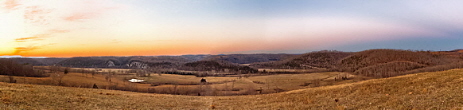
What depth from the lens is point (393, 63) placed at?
130750mm

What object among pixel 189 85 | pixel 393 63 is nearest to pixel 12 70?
pixel 189 85

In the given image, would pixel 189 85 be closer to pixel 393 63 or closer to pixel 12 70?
pixel 12 70

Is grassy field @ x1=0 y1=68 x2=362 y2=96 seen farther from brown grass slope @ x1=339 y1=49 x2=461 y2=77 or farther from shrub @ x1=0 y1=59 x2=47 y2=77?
brown grass slope @ x1=339 y1=49 x2=461 y2=77

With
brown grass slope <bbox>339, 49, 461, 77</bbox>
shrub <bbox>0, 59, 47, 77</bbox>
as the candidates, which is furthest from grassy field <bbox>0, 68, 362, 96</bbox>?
brown grass slope <bbox>339, 49, 461, 77</bbox>

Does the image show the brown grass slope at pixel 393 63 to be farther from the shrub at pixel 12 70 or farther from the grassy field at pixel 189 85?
the shrub at pixel 12 70

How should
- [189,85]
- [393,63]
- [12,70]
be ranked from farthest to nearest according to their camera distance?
1. [393,63]
2. [189,85]
3. [12,70]

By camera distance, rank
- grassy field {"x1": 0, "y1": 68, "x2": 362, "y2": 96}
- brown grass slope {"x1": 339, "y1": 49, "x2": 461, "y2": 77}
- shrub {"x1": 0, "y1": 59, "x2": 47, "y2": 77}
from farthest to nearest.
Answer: brown grass slope {"x1": 339, "y1": 49, "x2": 461, "y2": 77}, shrub {"x1": 0, "y1": 59, "x2": 47, "y2": 77}, grassy field {"x1": 0, "y1": 68, "x2": 362, "y2": 96}

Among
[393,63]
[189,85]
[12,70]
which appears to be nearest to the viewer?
[12,70]

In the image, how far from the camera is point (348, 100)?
740 inches

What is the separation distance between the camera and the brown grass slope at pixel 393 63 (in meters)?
114

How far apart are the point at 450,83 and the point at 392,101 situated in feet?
20.0

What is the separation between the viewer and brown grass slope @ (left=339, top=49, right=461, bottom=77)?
374ft

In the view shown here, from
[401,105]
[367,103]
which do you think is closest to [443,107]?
[401,105]

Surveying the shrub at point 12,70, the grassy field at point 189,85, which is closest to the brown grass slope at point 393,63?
the grassy field at point 189,85
